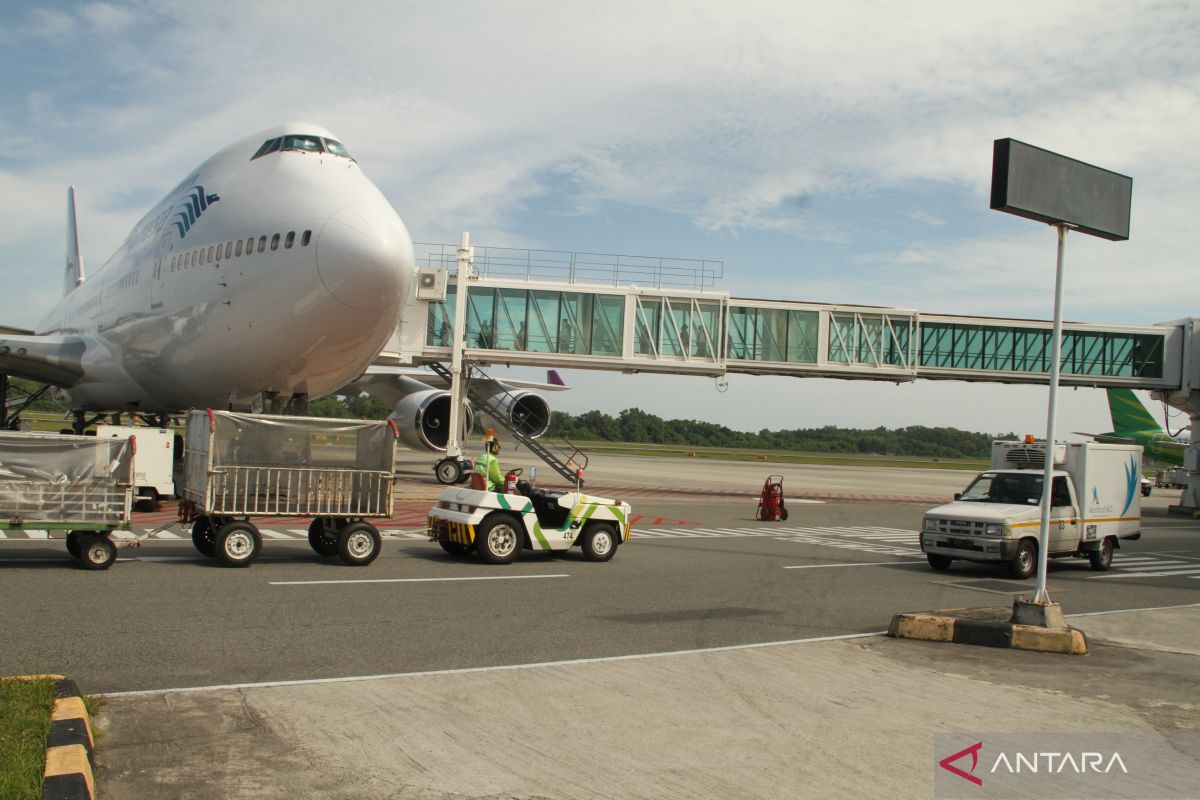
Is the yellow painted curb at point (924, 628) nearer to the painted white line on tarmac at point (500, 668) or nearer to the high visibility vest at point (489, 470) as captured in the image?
the painted white line on tarmac at point (500, 668)

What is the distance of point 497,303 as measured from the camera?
105 ft

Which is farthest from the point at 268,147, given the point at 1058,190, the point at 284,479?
the point at 1058,190

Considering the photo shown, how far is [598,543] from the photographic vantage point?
1497cm

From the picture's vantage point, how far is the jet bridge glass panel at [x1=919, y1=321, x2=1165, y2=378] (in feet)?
117

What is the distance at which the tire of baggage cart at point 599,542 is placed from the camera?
1491 cm

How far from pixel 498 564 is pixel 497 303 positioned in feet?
→ 61.5

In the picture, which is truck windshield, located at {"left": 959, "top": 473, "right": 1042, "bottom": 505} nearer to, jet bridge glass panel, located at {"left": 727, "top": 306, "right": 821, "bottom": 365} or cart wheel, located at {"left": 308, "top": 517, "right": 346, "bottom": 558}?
cart wheel, located at {"left": 308, "top": 517, "right": 346, "bottom": 558}

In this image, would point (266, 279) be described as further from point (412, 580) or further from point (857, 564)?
point (857, 564)

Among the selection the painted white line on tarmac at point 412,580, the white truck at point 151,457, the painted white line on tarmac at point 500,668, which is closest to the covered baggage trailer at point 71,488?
the painted white line on tarmac at point 412,580

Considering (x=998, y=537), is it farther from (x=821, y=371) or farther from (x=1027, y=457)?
(x=821, y=371)

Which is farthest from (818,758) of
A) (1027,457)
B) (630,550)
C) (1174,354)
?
(1174,354)

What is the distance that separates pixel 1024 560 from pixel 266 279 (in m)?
12.2

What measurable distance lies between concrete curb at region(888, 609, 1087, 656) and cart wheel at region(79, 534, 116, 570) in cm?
892

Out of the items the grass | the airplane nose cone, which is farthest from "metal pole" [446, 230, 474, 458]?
the grass
